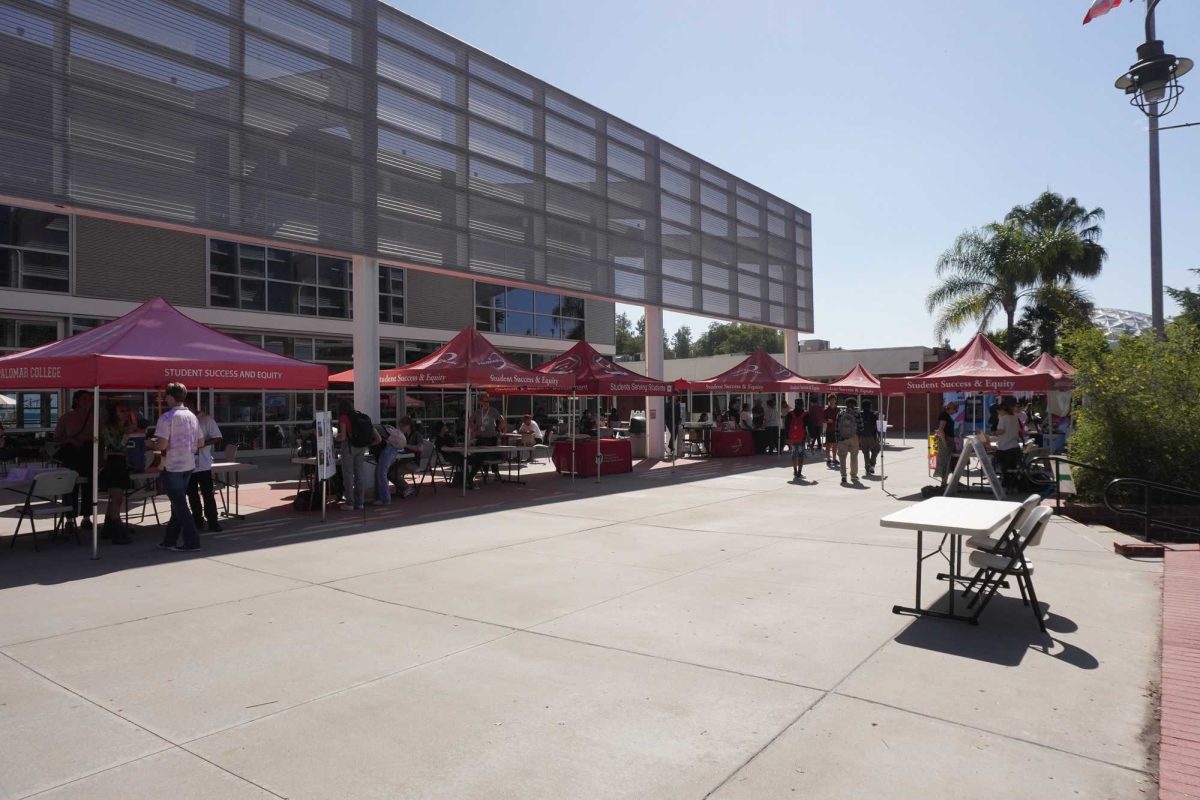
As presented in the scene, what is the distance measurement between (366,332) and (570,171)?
7.41m

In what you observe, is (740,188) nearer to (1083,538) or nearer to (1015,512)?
(1083,538)

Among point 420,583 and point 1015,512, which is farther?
point 420,583

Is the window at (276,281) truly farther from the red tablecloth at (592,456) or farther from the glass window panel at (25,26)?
the glass window panel at (25,26)

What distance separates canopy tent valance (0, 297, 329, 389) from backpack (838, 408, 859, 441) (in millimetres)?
10397

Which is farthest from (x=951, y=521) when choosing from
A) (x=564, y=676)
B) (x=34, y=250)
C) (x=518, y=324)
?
(x=518, y=324)

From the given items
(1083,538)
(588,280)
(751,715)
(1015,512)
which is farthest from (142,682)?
(588,280)

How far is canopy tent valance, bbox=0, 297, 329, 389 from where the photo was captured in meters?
9.01

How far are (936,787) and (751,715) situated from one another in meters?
1.03

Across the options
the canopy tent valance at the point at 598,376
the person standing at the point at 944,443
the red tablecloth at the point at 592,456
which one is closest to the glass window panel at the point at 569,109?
the canopy tent valance at the point at 598,376

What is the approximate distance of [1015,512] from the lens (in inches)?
239

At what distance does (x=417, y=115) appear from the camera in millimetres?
15227

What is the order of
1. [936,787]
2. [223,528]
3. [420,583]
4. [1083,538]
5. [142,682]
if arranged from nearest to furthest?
1. [936,787]
2. [142,682]
3. [420,583]
4. [1083,538]
5. [223,528]

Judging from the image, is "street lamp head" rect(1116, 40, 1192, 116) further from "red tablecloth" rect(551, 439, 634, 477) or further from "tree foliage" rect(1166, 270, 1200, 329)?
"tree foliage" rect(1166, 270, 1200, 329)

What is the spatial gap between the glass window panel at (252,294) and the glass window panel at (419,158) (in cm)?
988
